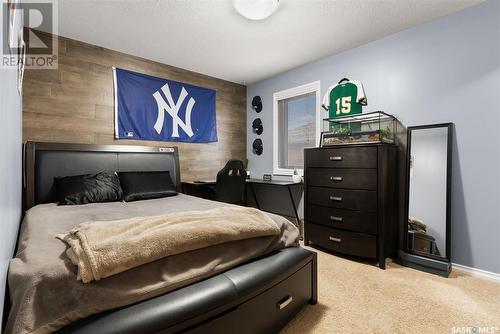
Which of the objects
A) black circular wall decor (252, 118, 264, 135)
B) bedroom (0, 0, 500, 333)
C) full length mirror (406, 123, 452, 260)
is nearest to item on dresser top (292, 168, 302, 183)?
bedroom (0, 0, 500, 333)

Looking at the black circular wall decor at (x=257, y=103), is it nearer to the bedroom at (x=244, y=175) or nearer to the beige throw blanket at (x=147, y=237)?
the bedroom at (x=244, y=175)

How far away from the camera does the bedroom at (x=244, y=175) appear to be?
3.13ft

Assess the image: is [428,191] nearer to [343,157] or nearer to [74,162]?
[343,157]

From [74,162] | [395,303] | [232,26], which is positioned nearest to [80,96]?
[74,162]

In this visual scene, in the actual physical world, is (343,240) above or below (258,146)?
below

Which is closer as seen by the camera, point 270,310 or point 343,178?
point 270,310

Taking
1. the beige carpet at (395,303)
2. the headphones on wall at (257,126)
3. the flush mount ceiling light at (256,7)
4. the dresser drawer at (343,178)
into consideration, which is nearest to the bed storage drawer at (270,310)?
the beige carpet at (395,303)

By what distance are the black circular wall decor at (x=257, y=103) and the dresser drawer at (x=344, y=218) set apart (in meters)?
1.98

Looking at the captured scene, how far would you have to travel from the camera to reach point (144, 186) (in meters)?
2.49

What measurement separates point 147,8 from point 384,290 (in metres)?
3.02

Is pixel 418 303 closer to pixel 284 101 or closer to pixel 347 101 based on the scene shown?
pixel 347 101

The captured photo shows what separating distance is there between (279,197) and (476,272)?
226 cm

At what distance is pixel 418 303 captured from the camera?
1.62 m

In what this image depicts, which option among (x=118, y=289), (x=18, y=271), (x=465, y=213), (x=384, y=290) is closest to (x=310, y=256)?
(x=384, y=290)
